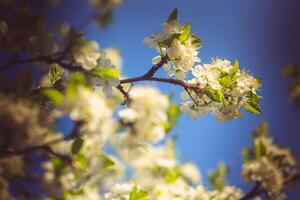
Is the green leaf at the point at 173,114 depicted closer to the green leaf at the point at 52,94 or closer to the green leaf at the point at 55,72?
the green leaf at the point at 55,72

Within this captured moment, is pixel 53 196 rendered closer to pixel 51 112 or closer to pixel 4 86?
pixel 51 112

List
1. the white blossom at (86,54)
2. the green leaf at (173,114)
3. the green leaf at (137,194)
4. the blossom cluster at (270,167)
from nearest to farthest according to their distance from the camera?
1. the white blossom at (86,54)
2. the green leaf at (137,194)
3. the blossom cluster at (270,167)
4. the green leaf at (173,114)

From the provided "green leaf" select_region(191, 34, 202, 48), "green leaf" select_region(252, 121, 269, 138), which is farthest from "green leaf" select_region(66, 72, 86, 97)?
"green leaf" select_region(252, 121, 269, 138)

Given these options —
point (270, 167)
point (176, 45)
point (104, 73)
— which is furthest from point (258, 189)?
point (104, 73)

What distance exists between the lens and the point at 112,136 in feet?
1.89

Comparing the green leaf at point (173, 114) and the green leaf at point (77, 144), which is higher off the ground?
the green leaf at point (173, 114)

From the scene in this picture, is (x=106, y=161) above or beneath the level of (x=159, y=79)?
beneath

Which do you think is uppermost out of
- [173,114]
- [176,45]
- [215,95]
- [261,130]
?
[173,114]

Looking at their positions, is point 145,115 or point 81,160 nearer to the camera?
point 145,115

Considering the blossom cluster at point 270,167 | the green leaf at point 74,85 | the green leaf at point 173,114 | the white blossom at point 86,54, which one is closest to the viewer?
the green leaf at point 74,85

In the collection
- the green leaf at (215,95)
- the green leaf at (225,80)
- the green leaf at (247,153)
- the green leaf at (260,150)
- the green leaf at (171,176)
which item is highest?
the green leaf at (171,176)

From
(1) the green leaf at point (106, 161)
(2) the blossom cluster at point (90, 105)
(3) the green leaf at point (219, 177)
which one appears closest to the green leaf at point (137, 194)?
(2) the blossom cluster at point (90, 105)

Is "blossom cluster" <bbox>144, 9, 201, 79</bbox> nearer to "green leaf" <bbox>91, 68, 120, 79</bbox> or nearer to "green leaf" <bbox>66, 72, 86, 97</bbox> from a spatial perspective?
"green leaf" <bbox>91, 68, 120, 79</bbox>

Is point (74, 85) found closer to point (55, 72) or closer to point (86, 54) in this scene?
point (86, 54)
